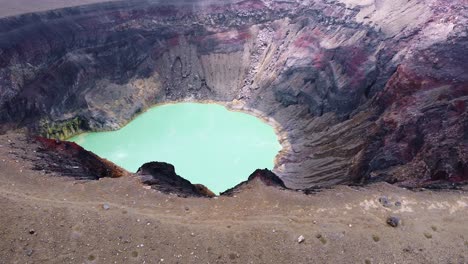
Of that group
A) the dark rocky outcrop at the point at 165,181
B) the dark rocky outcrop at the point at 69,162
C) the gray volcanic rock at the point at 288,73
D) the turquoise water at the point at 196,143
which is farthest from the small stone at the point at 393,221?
the turquoise water at the point at 196,143

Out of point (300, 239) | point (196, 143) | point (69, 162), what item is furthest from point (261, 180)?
point (196, 143)

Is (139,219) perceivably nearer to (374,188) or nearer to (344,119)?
(374,188)

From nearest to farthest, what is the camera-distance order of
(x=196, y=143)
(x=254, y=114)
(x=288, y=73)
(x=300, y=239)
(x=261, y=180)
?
1. (x=300, y=239)
2. (x=261, y=180)
3. (x=196, y=143)
4. (x=254, y=114)
5. (x=288, y=73)

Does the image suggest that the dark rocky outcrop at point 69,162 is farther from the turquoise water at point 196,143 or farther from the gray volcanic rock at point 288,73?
the gray volcanic rock at point 288,73

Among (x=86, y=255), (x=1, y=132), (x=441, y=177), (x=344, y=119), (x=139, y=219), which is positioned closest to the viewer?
(x=86, y=255)

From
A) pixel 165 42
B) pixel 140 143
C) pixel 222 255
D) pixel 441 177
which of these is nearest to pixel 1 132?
pixel 140 143

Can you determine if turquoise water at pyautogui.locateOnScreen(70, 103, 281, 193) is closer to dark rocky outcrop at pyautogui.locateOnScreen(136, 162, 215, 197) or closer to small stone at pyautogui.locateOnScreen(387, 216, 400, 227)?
dark rocky outcrop at pyautogui.locateOnScreen(136, 162, 215, 197)

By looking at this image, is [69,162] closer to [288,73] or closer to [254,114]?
[254,114]
